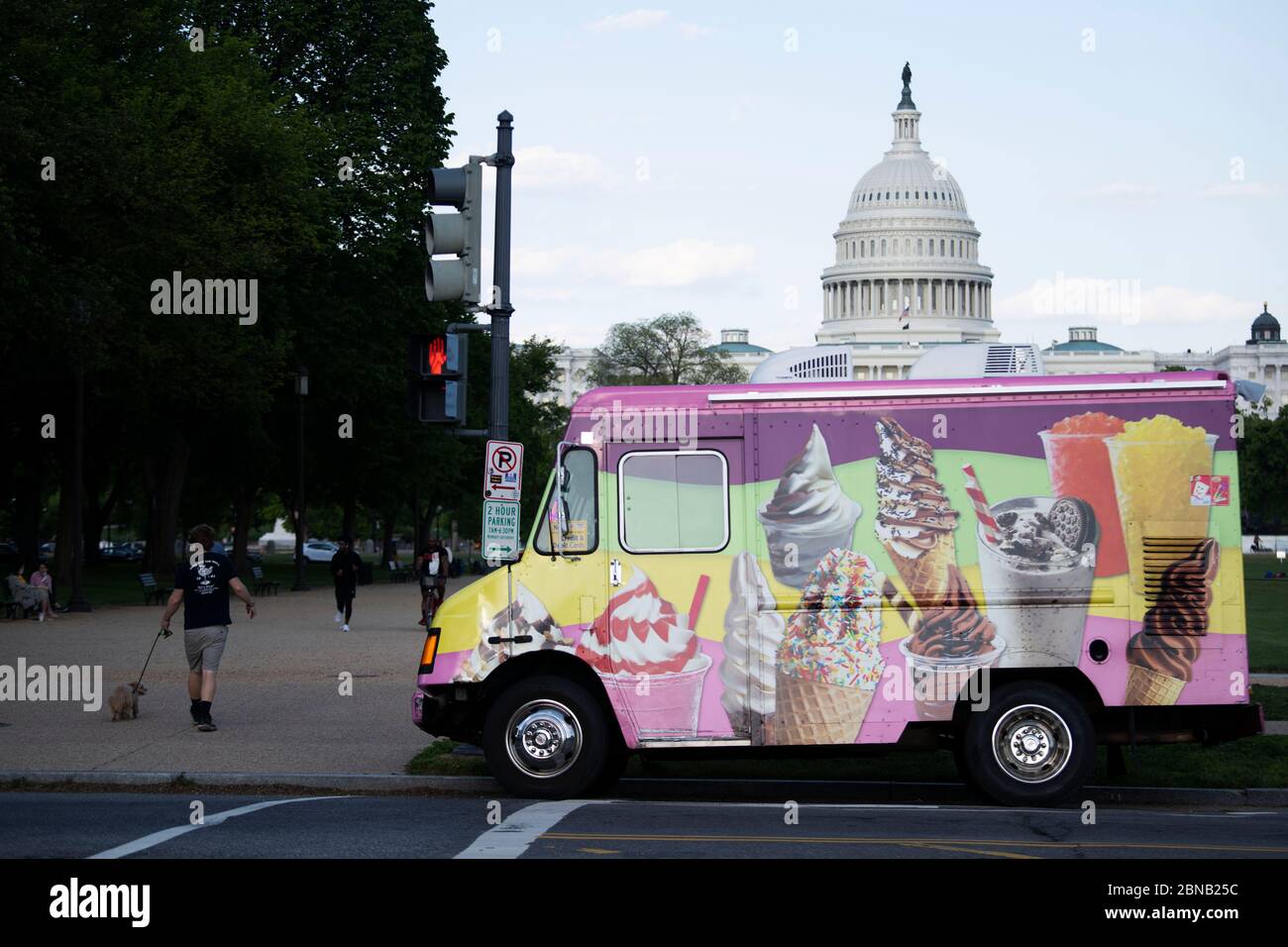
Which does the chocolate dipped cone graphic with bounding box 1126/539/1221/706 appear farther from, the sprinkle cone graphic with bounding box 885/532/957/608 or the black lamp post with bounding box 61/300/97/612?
the black lamp post with bounding box 61/300/97/612

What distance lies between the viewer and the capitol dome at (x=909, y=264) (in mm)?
188750

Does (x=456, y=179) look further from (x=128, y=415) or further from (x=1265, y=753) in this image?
(x=128, y=415)

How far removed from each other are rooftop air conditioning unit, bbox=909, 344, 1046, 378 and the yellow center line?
4.58 m

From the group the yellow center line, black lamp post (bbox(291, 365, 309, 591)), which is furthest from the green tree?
the yellow center line

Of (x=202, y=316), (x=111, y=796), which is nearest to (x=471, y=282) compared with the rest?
(x=111, y=796)

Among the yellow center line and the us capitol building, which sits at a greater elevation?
the us capitol building

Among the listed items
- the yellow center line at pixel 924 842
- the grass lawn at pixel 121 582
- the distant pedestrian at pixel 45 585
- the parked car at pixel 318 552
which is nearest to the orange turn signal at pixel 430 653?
the yellow center line at pixel 924 842

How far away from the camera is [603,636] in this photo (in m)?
13.0

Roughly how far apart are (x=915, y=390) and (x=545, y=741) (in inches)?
143

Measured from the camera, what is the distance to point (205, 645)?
54.4ft

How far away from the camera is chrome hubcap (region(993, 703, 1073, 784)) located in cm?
1278

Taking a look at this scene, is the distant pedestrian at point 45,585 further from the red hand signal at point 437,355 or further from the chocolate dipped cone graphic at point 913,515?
the chocolate dipped cone graphic at point 913,515

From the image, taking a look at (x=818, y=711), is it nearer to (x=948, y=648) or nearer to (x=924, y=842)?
(x=948, y=648)

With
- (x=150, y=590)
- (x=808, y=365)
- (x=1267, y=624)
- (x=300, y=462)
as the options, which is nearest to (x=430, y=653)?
(x=808, y=365)
